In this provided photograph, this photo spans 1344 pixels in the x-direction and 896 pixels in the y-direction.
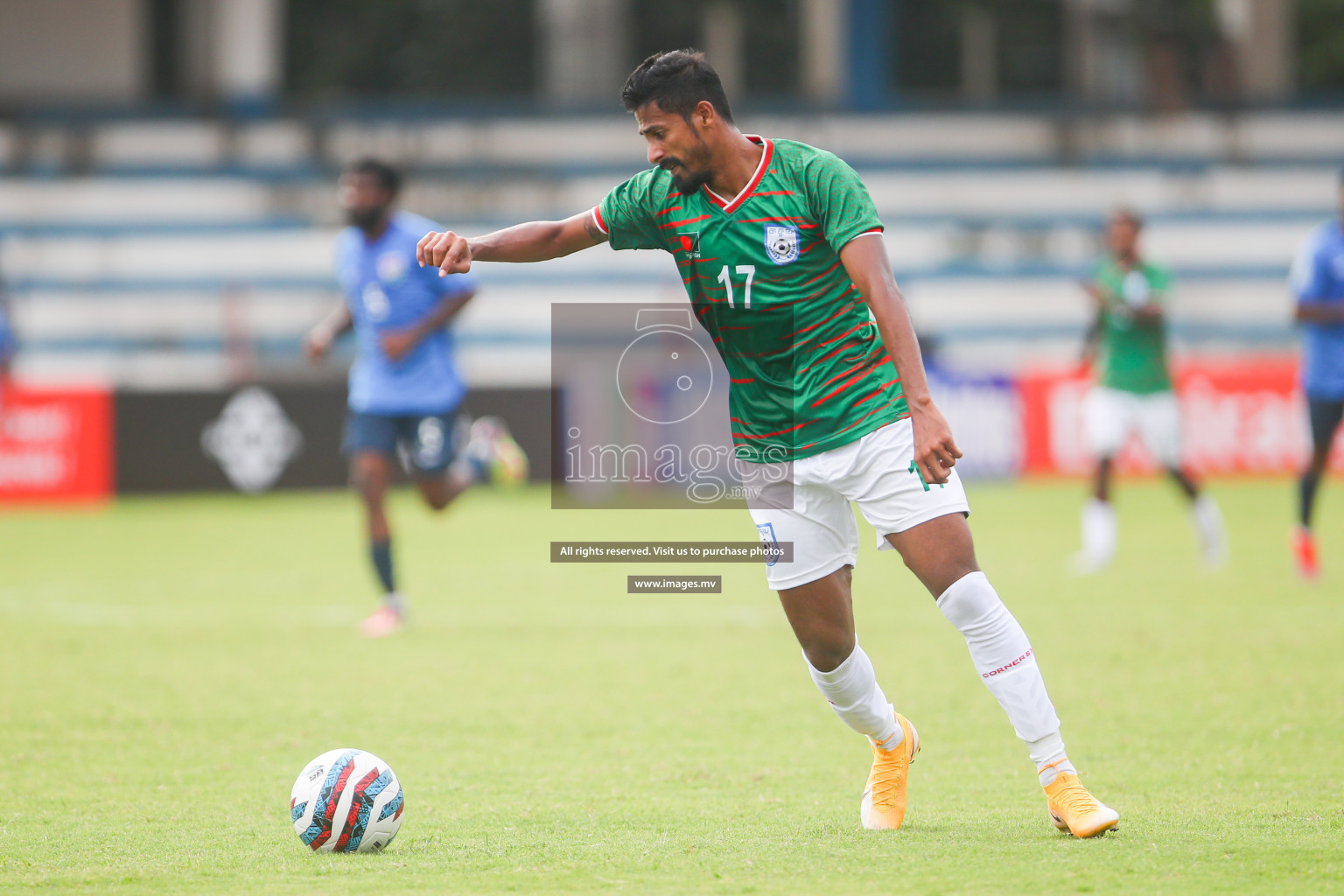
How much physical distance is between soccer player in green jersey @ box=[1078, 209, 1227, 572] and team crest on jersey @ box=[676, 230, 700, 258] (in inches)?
287

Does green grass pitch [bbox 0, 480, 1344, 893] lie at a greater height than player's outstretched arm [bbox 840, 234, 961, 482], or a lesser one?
lesser

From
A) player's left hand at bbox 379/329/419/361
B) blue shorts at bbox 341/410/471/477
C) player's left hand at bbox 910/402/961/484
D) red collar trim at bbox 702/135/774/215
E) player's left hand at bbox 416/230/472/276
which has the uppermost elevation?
red collar trim at bbox 702/135/774/215

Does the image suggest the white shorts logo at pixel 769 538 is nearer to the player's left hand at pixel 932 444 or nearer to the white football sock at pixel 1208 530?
the player's left hand at pixel 932 444

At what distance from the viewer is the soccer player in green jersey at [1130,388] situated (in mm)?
11242

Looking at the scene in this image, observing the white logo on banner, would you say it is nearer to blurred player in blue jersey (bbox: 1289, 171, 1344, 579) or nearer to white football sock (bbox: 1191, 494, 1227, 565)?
white football sock (bbox: 1191, 494, 1227, 565)

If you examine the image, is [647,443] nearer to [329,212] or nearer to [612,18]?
[329,212]

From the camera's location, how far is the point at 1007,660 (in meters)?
4.45

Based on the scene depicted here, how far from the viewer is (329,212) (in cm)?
2444

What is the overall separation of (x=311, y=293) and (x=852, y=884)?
2041 centimetres

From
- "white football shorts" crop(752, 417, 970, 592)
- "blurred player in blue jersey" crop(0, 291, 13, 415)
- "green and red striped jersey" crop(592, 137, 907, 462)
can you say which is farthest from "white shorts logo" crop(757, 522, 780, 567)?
"blurred player in blue jersey" crop(0, 291, 13, 415)

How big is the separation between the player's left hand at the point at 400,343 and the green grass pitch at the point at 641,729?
160cm

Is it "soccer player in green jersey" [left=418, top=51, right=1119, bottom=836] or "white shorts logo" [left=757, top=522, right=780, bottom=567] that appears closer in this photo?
"soccer player in green jersey" [left=418, top=51, right=1119, bottom=836]

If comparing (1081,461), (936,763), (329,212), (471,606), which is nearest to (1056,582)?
(471,606)

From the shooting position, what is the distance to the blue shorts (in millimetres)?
9164
